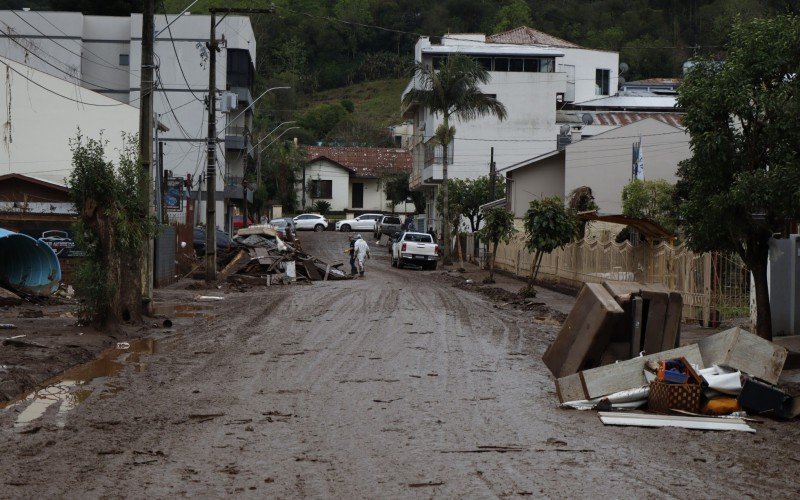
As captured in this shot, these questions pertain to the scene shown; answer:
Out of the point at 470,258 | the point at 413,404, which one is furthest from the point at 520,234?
the point at 413,404

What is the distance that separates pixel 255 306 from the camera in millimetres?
25172

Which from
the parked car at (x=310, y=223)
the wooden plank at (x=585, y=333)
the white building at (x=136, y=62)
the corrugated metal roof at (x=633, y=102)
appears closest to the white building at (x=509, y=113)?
the corrugated metal roof at (x=633, y=102)

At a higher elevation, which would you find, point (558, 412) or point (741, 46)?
point (741, 46)

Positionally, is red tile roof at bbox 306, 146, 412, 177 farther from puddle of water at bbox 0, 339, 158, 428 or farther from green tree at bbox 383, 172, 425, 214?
puddle of water at bbox 0, 339, 158, 428

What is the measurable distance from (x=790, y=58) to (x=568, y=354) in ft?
Answer: 17.3

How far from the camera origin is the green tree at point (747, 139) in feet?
43.7

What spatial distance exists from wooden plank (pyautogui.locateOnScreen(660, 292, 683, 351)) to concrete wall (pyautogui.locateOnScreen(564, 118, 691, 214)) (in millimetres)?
30345

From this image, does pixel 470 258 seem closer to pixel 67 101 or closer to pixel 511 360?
pixel 67 101

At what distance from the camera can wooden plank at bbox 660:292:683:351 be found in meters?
13.2

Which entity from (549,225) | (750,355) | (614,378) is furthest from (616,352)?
(549,225)

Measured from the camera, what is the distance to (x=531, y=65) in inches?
2840

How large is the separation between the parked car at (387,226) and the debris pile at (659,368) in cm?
5743

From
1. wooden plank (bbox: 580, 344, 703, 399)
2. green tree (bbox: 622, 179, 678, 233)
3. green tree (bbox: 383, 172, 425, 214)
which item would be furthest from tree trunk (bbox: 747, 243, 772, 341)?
green tree (bbox: 383, 172, 425, 214)

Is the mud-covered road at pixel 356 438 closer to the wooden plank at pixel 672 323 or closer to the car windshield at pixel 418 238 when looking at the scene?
the wooden plank at pixel 672 323
